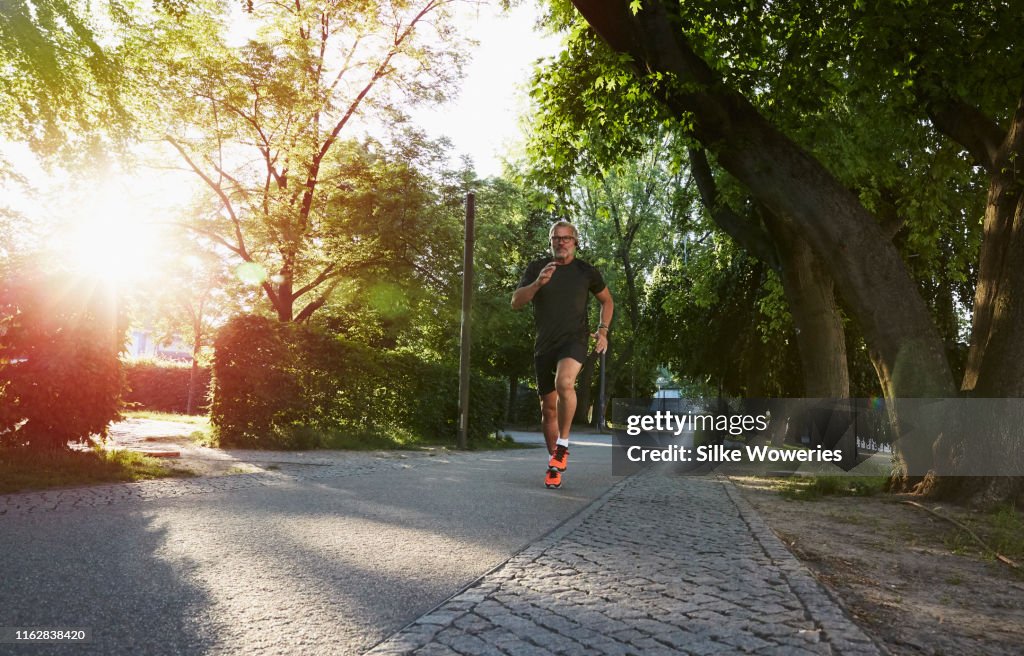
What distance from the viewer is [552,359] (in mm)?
6965

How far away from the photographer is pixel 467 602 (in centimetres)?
298

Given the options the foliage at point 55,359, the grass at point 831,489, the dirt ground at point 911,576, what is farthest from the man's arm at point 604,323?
the foliage at point 55,359

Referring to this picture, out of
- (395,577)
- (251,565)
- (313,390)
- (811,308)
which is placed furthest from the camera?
(313,390)

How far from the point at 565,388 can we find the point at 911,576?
3467mm

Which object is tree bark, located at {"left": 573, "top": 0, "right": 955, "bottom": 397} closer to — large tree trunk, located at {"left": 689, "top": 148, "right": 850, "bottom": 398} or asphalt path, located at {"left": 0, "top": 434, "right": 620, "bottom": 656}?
large tree trunk, located at {"left": 689, "top": 148, "right": 850, "bottom": 398}

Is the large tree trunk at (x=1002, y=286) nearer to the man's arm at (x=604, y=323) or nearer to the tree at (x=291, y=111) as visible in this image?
the man's arm at (x=604, y=323)

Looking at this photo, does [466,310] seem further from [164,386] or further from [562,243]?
[164,386]

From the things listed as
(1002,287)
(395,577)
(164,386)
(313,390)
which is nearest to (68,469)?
(395,577)

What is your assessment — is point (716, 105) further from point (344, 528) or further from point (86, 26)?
point (86, 26)

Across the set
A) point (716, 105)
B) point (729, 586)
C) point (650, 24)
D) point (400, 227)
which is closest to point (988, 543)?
point (729, 586)

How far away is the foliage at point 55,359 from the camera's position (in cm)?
682

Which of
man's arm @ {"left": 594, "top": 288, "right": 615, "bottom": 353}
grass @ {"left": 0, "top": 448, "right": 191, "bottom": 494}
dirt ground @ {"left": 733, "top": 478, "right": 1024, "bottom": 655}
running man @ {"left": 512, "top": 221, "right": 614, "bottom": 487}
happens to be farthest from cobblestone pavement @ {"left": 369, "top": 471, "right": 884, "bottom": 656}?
grass @ {"left": 0, "top": 448, "right": 191, "bottom": 494}

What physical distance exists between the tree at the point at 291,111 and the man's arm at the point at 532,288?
13.2 meters

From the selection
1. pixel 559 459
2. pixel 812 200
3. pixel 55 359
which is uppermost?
pixel 812 200
